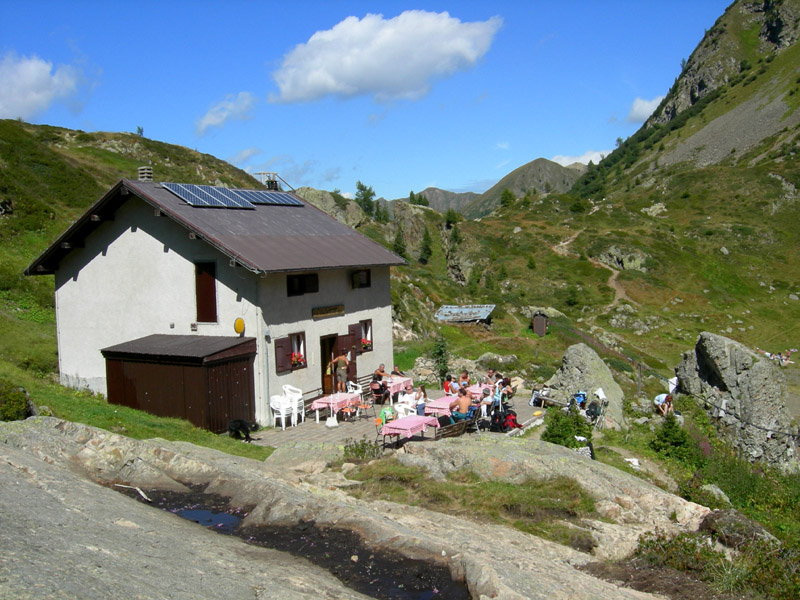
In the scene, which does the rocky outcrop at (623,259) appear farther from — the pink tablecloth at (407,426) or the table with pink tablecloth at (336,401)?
the pink tablecloth at (407,426)

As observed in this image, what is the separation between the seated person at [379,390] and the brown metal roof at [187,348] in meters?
5.04

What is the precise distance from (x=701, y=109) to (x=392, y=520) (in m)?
176

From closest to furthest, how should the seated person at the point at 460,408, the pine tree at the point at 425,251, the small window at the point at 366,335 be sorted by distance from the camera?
1. the seated person at the point at 460,408
2. the small window at the point at 366,335
3. the pine tree at the point at 425,251

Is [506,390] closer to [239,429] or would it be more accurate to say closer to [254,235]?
[239,429]

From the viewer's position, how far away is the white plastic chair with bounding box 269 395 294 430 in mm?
18609

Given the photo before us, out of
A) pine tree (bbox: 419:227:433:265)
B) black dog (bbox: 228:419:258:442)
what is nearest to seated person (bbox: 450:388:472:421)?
black dog (bbox: 228:419:258:442)

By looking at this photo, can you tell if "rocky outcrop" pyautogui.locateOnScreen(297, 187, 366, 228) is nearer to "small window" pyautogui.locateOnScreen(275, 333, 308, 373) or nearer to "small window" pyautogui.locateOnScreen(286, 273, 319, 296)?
"small window" pyautogui.locateOnScreen(286, 273, 319, 296)

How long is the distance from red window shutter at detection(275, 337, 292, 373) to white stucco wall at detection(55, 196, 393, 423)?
0.20 meters

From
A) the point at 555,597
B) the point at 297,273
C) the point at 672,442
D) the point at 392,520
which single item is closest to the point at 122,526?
the point at 392,520

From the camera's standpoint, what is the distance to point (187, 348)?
1767 cm

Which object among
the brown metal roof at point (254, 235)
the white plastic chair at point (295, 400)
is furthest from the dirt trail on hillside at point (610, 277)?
the white plastic chair at point (295, 400)

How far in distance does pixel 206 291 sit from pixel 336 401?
5.02 meters

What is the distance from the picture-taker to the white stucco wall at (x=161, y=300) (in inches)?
736

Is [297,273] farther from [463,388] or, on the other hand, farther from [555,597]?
[555,597]
